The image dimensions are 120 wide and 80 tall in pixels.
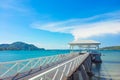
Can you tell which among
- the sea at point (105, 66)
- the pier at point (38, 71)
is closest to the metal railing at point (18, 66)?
the pier at point (38, 71)

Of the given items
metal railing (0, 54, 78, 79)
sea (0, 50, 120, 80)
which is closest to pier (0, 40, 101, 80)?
metal railing (0, 54, 78, 79)

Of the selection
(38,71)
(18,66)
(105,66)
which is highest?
(18,66)

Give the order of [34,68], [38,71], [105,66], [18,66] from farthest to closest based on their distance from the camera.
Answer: [105,66], [34,68], [38,71], [18,66]

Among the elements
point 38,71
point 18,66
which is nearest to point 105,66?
point 38,71

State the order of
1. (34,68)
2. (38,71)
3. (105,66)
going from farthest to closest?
(105,66)
(34,68)
(38,71)

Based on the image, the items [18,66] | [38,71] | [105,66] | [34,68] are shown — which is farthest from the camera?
[105,66]

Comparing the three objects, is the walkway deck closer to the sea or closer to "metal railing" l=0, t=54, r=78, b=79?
"metal railing" l=0, t=54, r=78, b=79

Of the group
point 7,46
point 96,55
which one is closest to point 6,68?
point 96,55

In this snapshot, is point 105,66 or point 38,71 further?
point 105,66

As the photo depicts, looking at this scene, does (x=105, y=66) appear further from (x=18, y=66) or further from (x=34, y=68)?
(x=18, y=66)

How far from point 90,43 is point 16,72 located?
3242 cm

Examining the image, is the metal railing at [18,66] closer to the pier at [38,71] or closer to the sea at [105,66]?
the pier at [38,71]

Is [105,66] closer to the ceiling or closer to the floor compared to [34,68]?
closer to the floor

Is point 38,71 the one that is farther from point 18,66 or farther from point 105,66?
point 105,66
